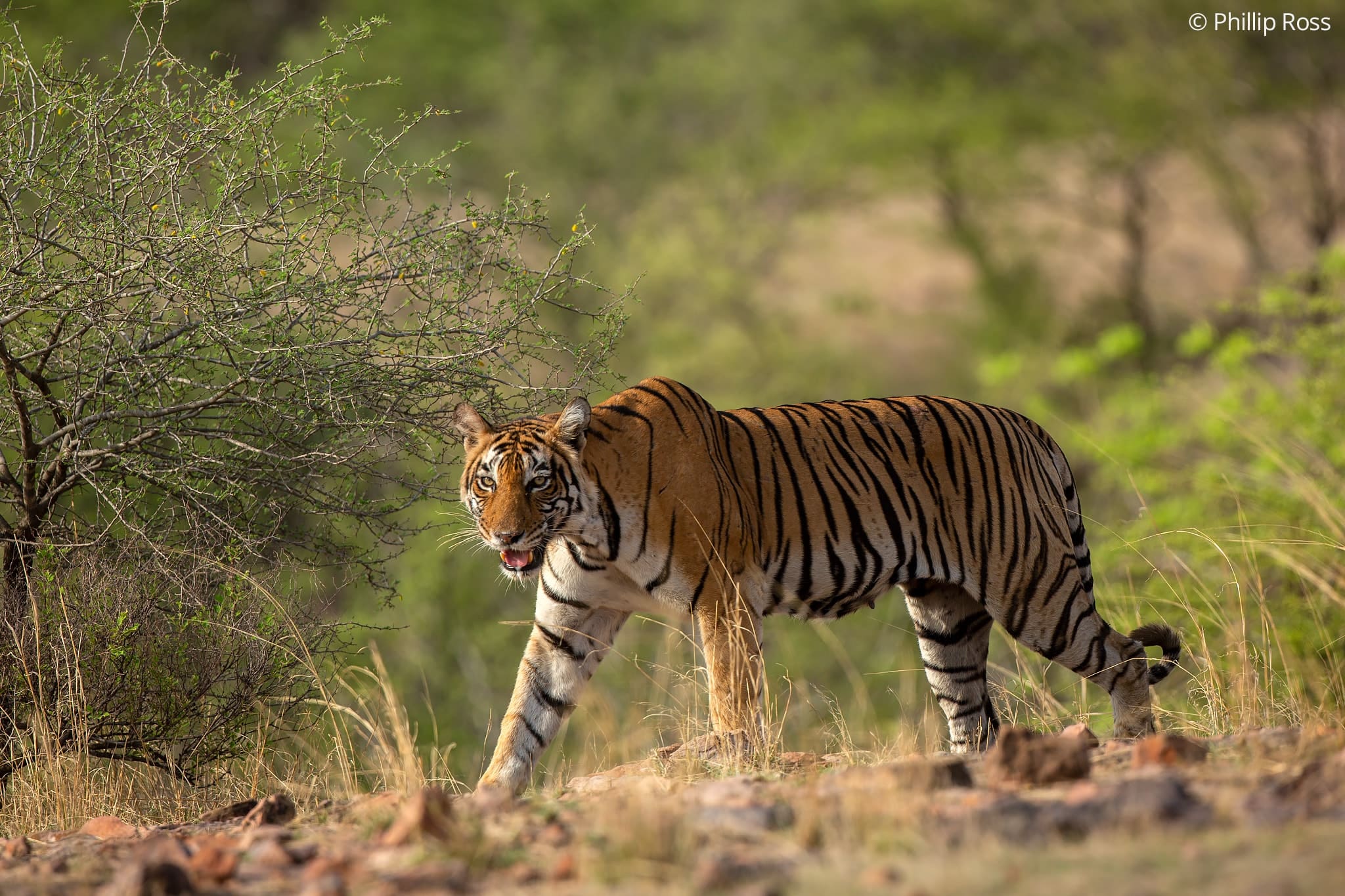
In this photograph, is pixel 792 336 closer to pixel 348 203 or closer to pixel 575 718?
pixel 575 718

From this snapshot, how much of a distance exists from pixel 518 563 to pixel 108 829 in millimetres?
1847

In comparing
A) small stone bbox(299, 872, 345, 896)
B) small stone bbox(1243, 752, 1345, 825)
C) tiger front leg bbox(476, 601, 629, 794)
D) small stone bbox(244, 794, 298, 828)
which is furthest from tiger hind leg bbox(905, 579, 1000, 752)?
small stone bbox(299, 872, 345, 896)

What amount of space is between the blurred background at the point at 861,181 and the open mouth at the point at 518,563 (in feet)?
40.5

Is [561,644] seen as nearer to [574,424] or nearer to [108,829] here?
[574,424]

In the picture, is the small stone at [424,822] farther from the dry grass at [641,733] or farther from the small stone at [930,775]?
the small stone at [930,775]

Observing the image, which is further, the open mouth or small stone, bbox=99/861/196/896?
the open mouth

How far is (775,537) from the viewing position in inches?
272

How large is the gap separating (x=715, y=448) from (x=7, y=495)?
333cm

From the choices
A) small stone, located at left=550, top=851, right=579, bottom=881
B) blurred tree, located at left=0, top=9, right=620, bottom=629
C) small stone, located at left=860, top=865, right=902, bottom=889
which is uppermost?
blurred tree, located at left=0, top=9, right=620, bottom=629

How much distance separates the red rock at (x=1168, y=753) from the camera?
498 cm

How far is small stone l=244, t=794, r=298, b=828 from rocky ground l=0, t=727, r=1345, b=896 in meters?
0.27

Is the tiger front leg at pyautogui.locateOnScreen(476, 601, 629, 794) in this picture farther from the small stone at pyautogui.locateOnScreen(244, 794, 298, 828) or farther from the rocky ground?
the rocky ground

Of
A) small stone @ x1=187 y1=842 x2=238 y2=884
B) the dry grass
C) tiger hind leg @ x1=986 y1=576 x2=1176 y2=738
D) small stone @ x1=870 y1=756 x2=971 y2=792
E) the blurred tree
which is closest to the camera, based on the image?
small stone @ x1=187 y1=842 x2=238 y2=884

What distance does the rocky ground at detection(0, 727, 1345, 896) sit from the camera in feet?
12.5
